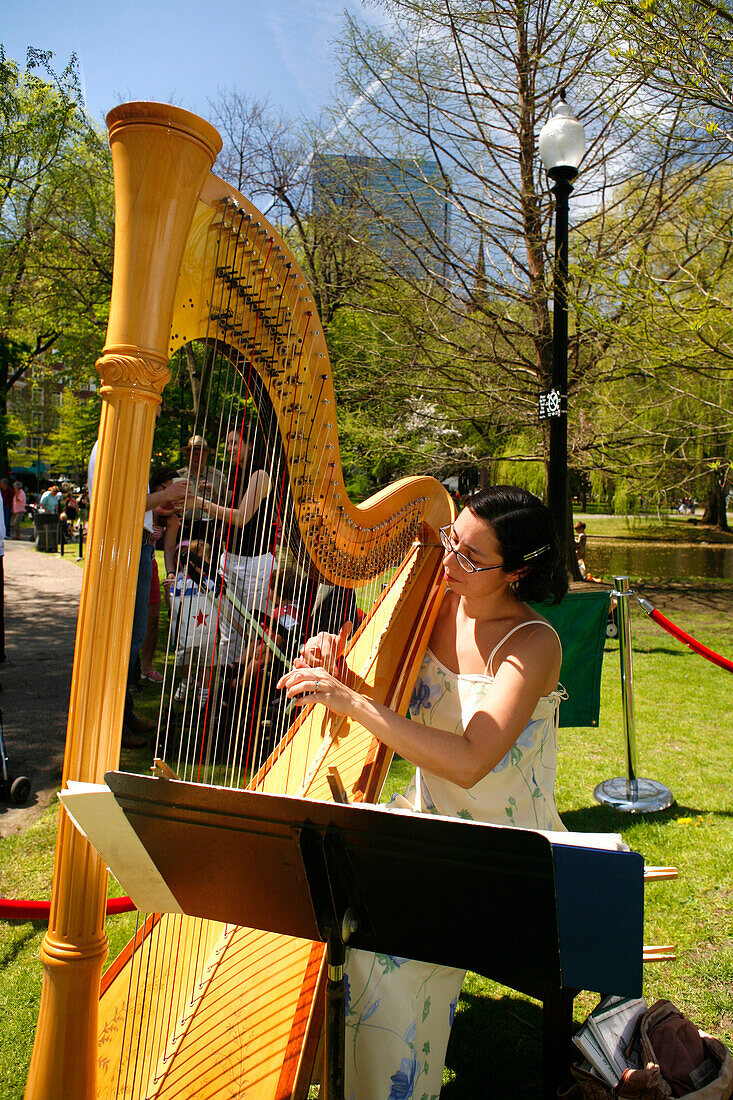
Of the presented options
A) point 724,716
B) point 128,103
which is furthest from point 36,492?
point 128,103

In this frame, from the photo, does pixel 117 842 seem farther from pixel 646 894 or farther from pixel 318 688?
pixel 646 894

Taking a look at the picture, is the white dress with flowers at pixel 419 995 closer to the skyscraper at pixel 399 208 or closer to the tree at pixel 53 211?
the skyscraper at pixel 399 208

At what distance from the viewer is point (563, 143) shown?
200 inches

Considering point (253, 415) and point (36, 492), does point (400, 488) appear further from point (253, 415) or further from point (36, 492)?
point (36, 492)

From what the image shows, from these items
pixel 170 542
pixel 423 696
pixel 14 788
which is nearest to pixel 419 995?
pixel 423 696

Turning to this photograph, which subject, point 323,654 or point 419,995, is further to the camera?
point 323,654

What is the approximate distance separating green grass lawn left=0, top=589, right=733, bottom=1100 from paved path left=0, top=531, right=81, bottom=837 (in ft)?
1.33

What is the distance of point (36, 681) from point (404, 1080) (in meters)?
5.46

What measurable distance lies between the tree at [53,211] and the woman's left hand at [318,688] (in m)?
11.3

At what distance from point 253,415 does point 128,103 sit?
3.06 ft

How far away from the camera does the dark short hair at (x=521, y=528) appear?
213 cm

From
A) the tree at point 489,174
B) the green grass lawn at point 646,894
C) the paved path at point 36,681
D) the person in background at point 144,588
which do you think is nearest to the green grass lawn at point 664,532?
the tree at point 489,174

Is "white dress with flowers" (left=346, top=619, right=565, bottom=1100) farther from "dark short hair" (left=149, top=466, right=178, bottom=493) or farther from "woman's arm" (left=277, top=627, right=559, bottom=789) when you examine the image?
"dark short hair" (left=149, top=466, right=178, bottom=493)

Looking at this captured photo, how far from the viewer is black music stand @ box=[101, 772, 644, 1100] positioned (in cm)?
105
